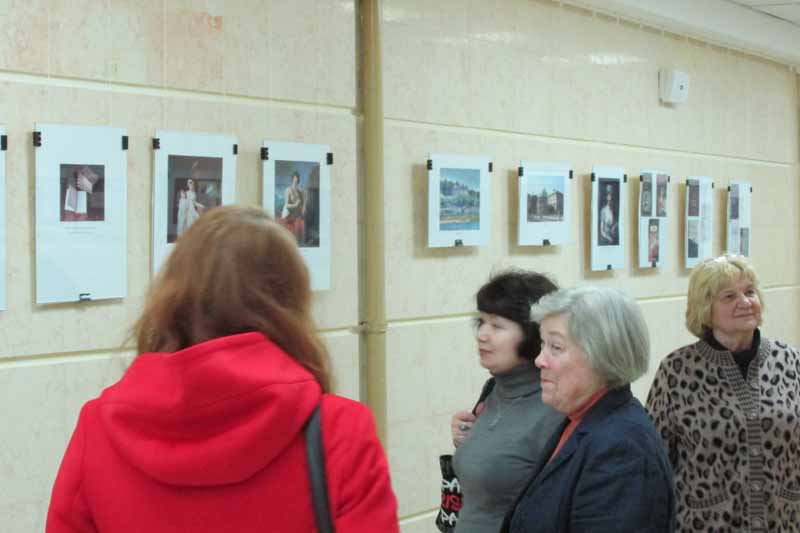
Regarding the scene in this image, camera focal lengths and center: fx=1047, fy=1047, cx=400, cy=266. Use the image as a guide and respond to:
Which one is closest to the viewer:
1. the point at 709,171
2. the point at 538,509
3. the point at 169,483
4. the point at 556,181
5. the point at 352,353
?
the point at 169,483

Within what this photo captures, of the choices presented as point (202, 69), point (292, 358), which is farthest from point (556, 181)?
point (292, 358)

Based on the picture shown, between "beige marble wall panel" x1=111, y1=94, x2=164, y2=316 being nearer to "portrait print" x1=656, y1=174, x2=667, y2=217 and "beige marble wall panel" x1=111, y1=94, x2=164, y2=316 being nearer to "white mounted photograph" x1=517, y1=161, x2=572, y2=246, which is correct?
"white mounted photograph" x1=517, y1=161, x2=572, y2=246

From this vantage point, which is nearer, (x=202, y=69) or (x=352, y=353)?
(x=202, y=69)

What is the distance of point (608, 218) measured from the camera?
6699 mm

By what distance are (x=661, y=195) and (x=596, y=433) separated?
473 centimetres

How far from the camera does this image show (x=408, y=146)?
17.4 feet

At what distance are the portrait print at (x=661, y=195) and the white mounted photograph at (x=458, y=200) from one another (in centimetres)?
191

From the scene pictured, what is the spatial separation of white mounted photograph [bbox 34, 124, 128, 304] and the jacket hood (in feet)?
6.76

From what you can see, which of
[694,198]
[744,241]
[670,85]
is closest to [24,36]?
[670,85]

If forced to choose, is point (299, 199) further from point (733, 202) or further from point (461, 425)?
point (733, 202)

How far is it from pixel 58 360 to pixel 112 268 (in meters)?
0.39

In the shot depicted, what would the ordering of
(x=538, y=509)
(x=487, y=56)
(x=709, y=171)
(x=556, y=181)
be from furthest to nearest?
(x=709, y=171)
(x=556, y=181)
(x=487, y=56)
(x=538, y=509)

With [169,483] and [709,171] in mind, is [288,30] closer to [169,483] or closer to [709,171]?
[169,483]

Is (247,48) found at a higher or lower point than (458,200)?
higher
